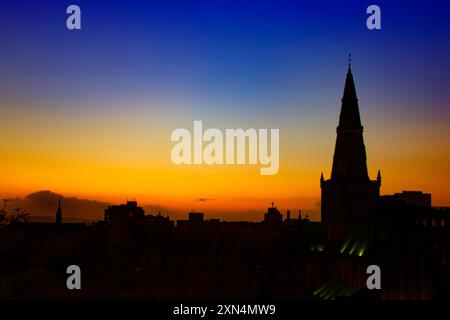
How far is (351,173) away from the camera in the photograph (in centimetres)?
8881

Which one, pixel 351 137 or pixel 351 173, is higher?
pixel 351 137

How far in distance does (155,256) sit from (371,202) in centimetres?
5000

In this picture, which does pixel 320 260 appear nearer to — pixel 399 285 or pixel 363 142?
pixel 363 142

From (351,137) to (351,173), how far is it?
4.89 m

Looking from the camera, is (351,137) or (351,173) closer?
(351,137)

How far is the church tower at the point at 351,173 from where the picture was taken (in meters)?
88.1

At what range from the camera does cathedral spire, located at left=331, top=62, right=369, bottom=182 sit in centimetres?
8844

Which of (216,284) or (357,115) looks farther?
(216,284)

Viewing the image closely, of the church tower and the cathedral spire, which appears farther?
the cathedral spire

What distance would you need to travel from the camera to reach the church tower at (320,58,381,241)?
8806 centimetres

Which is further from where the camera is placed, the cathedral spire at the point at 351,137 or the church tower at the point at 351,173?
the cathedral spire at the point at 351,137

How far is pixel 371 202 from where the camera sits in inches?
3467
